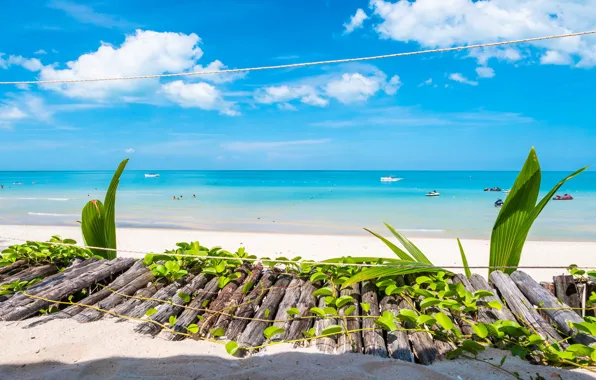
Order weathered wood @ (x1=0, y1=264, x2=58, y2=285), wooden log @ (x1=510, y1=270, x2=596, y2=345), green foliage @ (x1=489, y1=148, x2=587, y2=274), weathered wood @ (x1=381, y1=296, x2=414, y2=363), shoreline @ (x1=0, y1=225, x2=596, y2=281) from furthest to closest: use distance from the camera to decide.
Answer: shoreline @ (x1=0, y1=225, x2=596, y2=281) → weathered wood @ (x1=0, y1=264, x2=58, y2=285) → green foliage @ (x1=489, y1=148, x2=587, y2=274) → wooden log @ (x1=510, y1=270, x2=596, y2=345) → weathered wood @ (x1=381, y1=296, x2=414, y2=363)

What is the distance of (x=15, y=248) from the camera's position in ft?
12.0

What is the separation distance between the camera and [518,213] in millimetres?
2998

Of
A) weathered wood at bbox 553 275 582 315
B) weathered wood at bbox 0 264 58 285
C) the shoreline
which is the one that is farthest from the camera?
the shoreline

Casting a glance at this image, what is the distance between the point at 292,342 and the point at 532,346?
1198mm

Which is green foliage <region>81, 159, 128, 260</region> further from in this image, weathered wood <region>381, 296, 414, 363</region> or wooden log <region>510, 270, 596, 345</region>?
wooden log <region>510, 270, 596, 345</region>

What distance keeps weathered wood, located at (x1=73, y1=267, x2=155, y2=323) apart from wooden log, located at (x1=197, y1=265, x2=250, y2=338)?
2.03 ft

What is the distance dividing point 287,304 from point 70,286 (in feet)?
4.98

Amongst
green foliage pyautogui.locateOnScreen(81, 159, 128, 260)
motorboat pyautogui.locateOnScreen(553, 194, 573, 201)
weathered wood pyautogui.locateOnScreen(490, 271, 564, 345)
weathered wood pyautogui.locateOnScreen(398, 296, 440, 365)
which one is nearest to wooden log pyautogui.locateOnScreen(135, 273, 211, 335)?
green foliage pyautogui.locateOnScreen(81, 159, 128, 260)

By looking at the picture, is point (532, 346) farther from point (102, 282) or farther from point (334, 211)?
point (334, 211)

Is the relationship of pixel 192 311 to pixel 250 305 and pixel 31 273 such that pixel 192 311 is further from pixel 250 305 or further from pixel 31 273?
pixel 31 273

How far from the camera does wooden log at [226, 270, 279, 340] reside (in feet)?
7.56

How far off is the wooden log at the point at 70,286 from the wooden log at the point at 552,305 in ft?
9.43

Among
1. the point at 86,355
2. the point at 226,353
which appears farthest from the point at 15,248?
the point at 226,353

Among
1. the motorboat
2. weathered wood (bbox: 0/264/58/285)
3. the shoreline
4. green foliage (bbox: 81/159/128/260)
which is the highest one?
the motorboat
